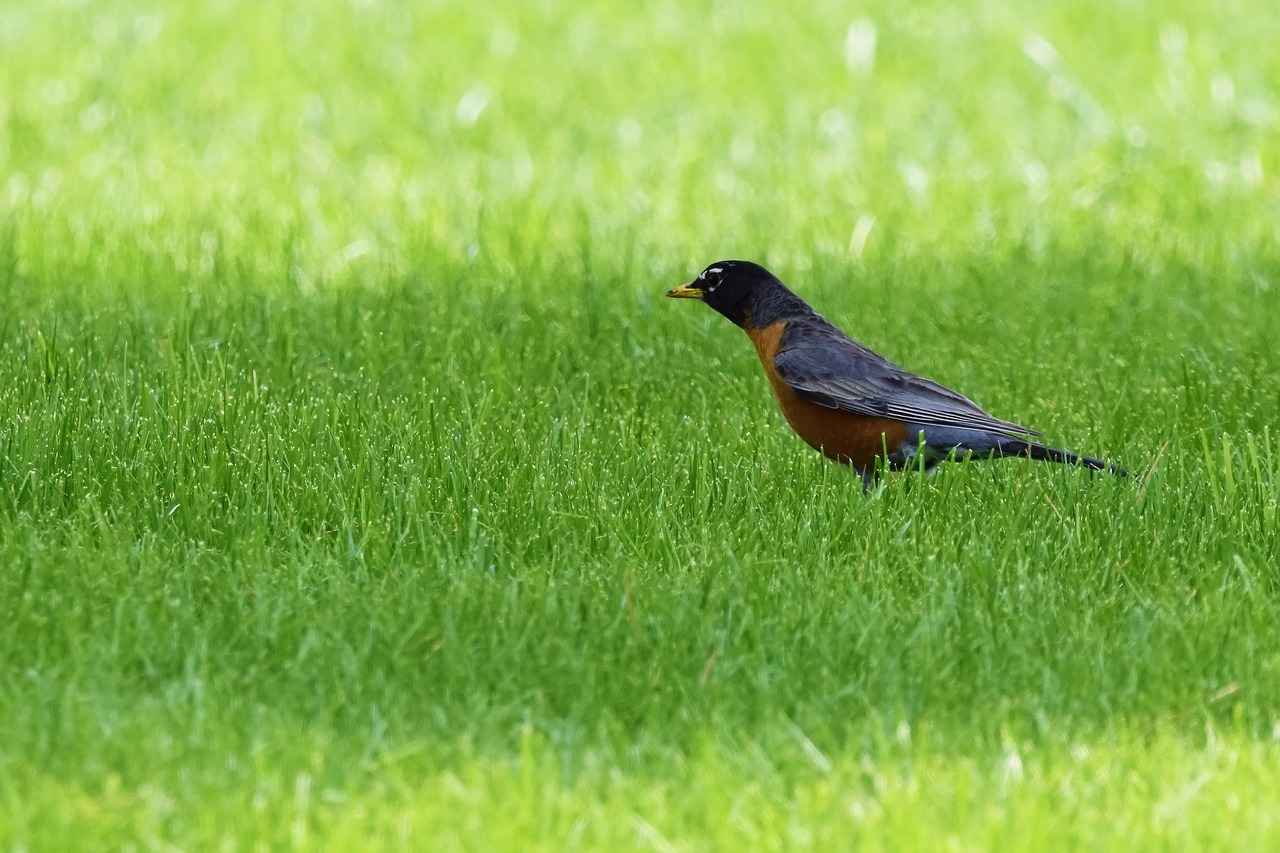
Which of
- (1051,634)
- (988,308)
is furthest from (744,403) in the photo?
(1051,634)

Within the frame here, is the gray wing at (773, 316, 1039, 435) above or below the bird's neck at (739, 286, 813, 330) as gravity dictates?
below

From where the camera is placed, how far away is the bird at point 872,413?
555 centimetres

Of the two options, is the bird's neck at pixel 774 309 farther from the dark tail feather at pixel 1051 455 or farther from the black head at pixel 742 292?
the dark tail feather at pixel 1051 455

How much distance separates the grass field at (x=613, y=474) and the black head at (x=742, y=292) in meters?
0.30

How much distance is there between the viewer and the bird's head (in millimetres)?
6391

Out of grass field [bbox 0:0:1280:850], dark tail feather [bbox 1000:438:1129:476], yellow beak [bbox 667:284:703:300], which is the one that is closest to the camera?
grass field [bbox 0:0:1280:850]

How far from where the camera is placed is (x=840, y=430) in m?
5.62

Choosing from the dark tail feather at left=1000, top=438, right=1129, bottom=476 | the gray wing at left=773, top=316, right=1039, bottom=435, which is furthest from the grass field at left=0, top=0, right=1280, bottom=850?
the gray wing at left=773, top=316, right=1039, bottom=435

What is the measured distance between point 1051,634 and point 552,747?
1247 millimetres

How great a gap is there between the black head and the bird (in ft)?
1.12

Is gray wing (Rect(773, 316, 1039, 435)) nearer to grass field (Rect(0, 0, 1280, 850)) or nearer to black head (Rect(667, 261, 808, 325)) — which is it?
grass field (Rect(0, 0, 1280, 850))

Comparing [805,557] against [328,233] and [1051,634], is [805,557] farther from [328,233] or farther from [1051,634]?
[328,233]

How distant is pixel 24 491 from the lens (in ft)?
16.0

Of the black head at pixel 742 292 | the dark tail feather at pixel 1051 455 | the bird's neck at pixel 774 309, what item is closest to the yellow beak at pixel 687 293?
A: the black head at pixel 742 292
